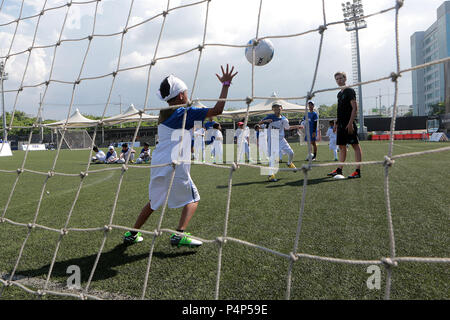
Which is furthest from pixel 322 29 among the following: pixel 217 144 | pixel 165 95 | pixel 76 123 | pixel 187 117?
pixel 76 123

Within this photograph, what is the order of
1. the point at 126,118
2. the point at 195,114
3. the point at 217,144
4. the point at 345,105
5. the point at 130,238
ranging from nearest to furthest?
1. the point at 195,114
2. the point at 130,238
3. the point at 126,118
4. the point at 345,105
5. the point at 217,144

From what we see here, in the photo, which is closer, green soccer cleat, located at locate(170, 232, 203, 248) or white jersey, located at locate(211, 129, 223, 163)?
green soccer cleat, located at locate(170, 232, 203, 248)

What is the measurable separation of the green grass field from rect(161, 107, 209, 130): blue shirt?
1060mm

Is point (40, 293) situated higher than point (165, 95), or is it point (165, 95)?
point (165, 95)

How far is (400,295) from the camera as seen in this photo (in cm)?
175

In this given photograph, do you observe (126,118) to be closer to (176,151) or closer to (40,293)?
(176,151)

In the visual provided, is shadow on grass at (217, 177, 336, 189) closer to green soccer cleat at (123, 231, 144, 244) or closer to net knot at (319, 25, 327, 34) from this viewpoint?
green soccer cleat at (123, 231, 144, 244)

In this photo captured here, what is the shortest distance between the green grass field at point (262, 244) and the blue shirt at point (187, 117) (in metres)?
1.06

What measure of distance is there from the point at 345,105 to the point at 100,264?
4.46 m

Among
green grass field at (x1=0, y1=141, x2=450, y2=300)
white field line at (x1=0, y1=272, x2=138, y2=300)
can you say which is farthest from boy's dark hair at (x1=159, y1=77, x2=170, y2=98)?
white field line at (x1=0, y1=272, x2=138, y2=300)

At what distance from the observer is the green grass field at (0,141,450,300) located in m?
1.95

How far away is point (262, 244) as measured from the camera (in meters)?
2.64

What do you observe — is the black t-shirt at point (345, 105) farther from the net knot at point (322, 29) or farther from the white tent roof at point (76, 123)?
the white tent roof at point (76, 123)

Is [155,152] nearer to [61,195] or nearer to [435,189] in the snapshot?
[61,195]
